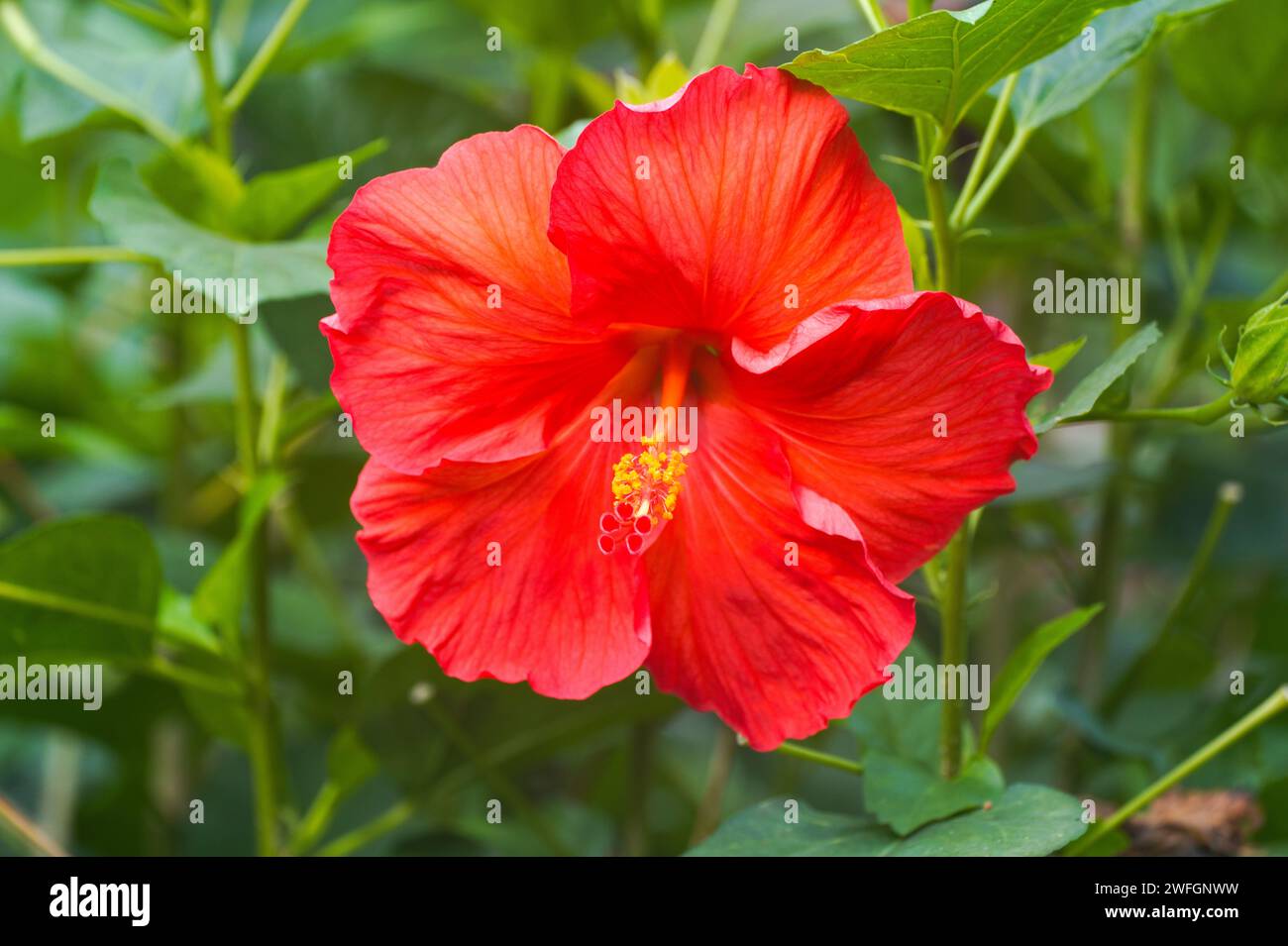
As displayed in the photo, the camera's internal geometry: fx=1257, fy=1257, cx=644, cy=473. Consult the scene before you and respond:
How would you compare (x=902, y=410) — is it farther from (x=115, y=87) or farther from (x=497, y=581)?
(x=115, y=87)

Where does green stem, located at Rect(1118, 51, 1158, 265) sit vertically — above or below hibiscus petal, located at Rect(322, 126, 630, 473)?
above

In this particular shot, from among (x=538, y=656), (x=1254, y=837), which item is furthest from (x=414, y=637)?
(x=1254, y=837)

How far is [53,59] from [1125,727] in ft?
3.45

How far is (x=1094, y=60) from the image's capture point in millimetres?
730

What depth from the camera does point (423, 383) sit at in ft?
2.06

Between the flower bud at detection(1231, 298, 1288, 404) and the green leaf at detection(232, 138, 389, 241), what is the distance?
1.68 ft

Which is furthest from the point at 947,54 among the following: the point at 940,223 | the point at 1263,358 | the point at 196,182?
the point at 196,182

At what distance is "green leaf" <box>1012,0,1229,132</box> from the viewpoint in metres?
0.68

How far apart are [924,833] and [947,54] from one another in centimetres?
40

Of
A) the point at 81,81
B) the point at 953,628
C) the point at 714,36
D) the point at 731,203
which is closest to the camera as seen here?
the point at 731,203

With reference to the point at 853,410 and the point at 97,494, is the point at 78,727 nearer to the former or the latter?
the point at 97,494

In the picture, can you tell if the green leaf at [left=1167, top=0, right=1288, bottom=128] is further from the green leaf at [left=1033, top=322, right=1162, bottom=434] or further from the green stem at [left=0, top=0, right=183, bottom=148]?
the green stem at [left=0, top=0, right=183, bottom=148]

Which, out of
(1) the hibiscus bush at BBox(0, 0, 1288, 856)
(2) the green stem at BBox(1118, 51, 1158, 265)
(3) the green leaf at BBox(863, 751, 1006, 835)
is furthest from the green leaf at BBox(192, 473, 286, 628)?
(2) the green stem at BBox(1118, 51, 1158, 265)
